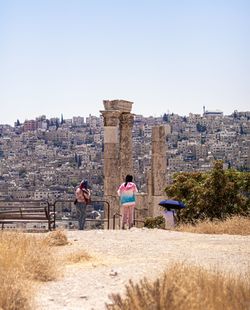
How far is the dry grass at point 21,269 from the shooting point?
7.34 metres

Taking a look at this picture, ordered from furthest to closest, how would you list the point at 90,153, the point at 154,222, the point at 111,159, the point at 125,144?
the point at 90,153 → the point at 125,144 → the point at 111,159 → the point at 154,222

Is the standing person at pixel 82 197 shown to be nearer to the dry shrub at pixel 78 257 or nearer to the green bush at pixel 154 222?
the dry shrub at pixel 78 257

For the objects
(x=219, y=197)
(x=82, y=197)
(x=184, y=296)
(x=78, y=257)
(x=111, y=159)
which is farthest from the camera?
(x=111, y=159)

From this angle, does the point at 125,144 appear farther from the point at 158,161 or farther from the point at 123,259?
the point at 123,259

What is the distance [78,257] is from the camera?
11.1m

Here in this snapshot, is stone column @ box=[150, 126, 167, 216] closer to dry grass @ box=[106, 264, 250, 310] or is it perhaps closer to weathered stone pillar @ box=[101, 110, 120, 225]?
weathered stone pillar @ box=[101, 110, 120, 225]

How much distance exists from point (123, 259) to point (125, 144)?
50.5ft

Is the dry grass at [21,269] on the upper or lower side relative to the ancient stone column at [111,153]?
lower

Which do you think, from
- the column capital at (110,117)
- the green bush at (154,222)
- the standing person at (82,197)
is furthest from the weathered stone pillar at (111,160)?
the standing person at (82,197)

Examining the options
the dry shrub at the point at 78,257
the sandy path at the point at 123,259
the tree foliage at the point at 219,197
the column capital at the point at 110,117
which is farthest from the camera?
the column capital at the point at 110,117

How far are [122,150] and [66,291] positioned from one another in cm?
1804

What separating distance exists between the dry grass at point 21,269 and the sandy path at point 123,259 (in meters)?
0.22

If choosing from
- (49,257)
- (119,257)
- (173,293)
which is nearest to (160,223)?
(119,257)

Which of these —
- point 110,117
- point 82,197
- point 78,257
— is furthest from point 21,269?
point 110,117
